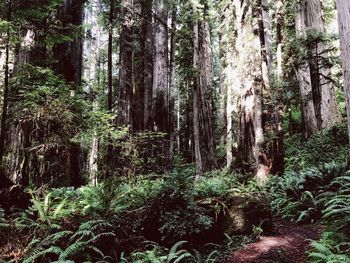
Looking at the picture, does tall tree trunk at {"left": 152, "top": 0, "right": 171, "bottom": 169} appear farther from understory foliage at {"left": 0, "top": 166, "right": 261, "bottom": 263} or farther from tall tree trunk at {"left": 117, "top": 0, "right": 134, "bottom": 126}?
understory foliage at {"left": 0, "top": 166, "right": 261, "bottom": 263}

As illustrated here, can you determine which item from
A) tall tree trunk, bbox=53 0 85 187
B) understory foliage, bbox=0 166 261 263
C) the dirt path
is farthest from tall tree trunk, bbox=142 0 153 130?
the dirt path

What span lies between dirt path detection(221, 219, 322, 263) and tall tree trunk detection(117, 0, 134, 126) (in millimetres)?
7758

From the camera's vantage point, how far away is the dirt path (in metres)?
5.03

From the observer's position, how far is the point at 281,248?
5328mm

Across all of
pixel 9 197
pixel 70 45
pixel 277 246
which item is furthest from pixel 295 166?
pixel 9 197

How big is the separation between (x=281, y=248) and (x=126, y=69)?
9.56 m

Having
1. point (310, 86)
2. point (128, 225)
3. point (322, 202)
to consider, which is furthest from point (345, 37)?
point (310, 86)

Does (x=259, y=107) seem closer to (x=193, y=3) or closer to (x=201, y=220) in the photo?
(x=201, y=220)

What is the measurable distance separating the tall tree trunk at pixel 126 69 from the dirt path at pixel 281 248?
776 cm

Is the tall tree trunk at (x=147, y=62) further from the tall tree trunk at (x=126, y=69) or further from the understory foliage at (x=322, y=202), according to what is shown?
the understory foliage at (x=322, y=202)

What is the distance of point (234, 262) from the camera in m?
5.18

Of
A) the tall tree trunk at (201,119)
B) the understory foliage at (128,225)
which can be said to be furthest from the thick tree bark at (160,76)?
the understory foliage at (128,225)

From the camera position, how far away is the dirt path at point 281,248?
503cm

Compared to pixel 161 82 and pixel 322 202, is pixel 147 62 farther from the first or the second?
pixel 322 202
